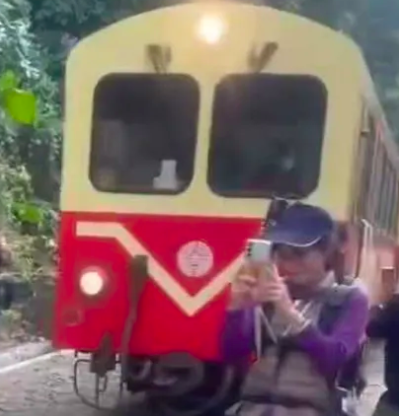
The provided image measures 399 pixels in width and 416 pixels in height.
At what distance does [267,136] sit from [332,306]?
408 cm

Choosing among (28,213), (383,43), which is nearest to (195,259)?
(28,213)

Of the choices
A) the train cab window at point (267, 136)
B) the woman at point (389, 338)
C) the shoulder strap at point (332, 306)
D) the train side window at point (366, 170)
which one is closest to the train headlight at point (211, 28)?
the train cab window at point (267, 136)

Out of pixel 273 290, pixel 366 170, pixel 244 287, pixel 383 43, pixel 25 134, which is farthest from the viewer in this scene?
pixel 383 43

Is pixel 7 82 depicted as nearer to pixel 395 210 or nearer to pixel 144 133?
pixel 395 210

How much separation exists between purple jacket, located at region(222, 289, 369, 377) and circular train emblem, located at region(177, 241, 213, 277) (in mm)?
3743

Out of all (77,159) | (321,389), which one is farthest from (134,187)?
(321,389)

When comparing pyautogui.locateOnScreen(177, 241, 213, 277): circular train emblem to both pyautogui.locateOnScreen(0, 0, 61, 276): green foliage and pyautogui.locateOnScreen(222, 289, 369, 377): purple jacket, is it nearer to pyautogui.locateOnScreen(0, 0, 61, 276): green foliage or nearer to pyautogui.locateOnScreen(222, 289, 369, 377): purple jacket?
pyautogui.locateOnScreen(222, 289, 369, 377): purple jacket

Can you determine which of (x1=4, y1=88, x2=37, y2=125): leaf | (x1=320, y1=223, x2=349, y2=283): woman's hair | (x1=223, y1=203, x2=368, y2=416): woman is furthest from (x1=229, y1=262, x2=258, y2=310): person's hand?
(x1=4, y1=88, x2=37, y2=125): leaf

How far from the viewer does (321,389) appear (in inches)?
168

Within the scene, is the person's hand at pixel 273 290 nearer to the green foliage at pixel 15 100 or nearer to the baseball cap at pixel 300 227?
the baseball cap at pixel 300 227

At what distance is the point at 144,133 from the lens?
8562 mm

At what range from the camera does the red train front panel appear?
831 centimetres

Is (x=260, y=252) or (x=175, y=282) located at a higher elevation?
(x=260, y=252)

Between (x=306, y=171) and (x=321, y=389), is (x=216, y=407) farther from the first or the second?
(x=321, y=389)
